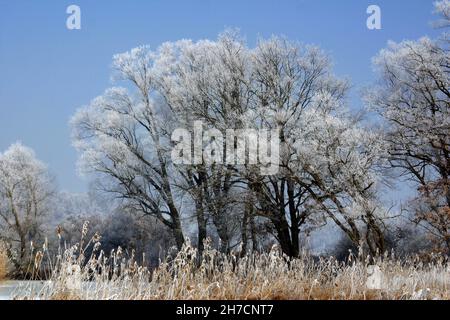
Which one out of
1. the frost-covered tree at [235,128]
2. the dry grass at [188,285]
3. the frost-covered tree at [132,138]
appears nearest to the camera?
the dry grass at [188,285]

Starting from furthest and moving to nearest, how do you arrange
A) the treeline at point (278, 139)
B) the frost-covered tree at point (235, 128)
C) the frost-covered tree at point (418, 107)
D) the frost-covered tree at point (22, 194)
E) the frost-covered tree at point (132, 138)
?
the frost-covered tree at point (22, 194), the frost-covered tree at point (132, 138), the frost-covered tree at point (418, 107), the frost-covered tree at point (235, 128), the treeline at point (278, 139)

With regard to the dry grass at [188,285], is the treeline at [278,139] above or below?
above

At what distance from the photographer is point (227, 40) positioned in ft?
53.4

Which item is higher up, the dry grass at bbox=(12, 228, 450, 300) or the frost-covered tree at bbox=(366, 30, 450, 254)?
the frost-covered tree at bbox=(366, 30, 450, 254)

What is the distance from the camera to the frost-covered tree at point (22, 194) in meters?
20.5

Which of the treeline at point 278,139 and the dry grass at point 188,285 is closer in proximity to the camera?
the dry grass at point 188,285

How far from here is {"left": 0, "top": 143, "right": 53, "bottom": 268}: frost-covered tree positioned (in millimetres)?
20516

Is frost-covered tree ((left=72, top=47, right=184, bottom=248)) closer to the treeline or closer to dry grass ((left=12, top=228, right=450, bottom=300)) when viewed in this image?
the treeline

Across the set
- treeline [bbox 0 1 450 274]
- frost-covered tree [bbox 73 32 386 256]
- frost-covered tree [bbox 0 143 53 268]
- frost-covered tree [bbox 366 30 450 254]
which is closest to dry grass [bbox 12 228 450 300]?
treeline [bbox 0 1 450 274]


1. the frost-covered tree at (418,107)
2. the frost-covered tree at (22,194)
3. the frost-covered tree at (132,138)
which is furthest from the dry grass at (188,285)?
the frost-covered tree at (22,194)

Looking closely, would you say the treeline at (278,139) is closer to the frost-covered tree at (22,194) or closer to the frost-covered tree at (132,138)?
the frost-covered tree at (132,138)

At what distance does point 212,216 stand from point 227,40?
17.4 feet
